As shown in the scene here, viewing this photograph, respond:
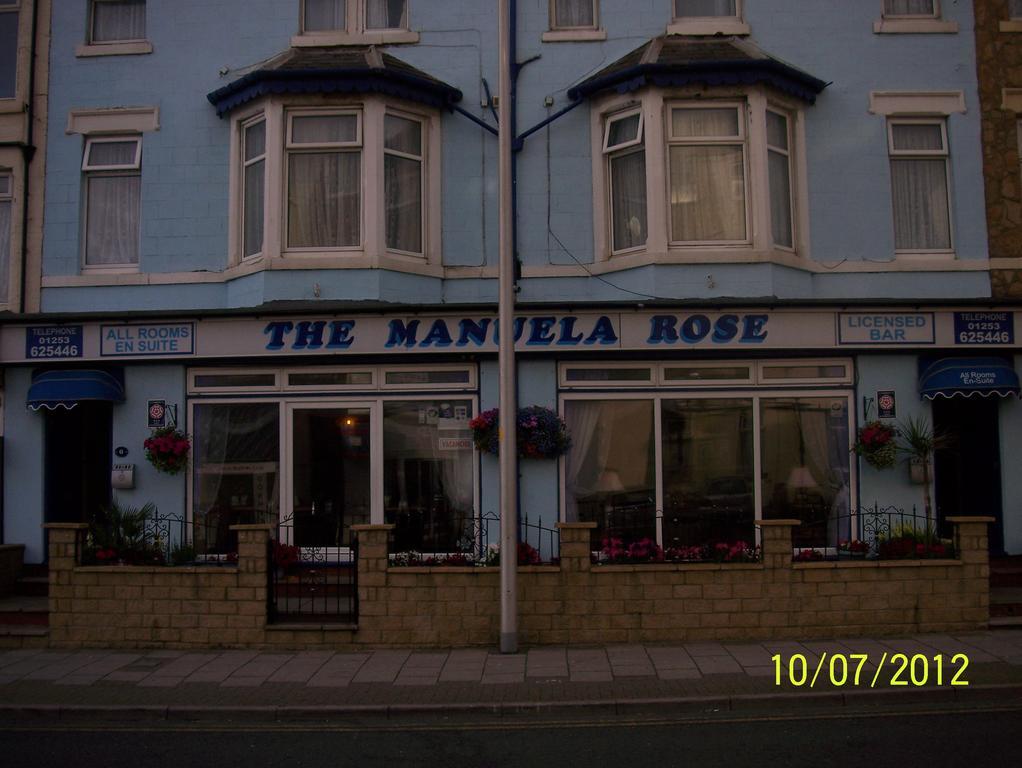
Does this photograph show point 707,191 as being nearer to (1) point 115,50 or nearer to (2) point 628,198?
(2) point 628,198

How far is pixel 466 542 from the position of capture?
1220 cm

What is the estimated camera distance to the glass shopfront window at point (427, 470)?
12.4 meters

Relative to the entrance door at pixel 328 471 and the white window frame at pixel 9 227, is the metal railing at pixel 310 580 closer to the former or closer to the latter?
the entrance door at pixel 328 471

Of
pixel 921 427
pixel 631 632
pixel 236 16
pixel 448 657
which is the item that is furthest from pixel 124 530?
pixel 921 427

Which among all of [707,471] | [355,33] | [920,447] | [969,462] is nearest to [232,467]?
[355,33]

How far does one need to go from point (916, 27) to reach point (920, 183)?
6.99 feet

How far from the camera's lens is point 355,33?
42.7ft

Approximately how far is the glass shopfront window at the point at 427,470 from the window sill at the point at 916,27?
7.70 m

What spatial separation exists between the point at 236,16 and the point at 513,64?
13.2 feet

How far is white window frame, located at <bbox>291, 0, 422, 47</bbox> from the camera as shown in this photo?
12.9 meters

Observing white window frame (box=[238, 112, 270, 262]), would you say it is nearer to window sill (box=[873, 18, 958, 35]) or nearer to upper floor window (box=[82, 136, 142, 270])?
upper floor window (box=[82, 136, 142, 270])
